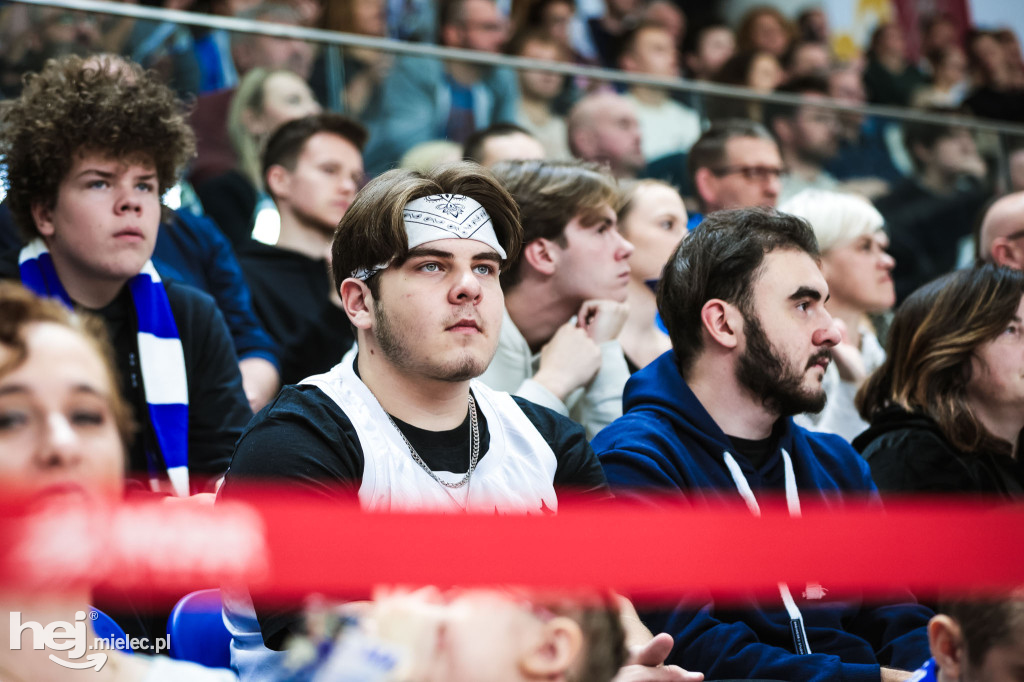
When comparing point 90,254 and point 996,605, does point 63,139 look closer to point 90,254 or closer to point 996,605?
point 90,254

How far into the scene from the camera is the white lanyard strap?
8.88 feet

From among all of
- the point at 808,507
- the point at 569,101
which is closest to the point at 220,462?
the point at 808,507

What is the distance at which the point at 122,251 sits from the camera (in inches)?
125

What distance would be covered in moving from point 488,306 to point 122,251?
1.19 m

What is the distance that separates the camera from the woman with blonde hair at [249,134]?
424cm

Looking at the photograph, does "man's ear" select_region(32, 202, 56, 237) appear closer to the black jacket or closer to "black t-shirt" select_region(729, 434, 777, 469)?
"black t-shirt" select_region(729, 434, 777, 469)

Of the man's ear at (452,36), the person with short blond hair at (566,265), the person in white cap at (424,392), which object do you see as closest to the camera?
the person in white cap at (424,392)

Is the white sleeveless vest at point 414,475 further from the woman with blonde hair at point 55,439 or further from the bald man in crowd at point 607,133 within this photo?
the bald man in crowd at point 607,133

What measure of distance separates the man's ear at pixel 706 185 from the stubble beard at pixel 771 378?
6.71ft

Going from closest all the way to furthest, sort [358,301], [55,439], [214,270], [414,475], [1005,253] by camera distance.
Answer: [55,439] < [414,475] < [358,301] < [214,270] < [1005,253]

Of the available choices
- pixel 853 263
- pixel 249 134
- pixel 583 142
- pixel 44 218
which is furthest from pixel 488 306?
pixel 583 142

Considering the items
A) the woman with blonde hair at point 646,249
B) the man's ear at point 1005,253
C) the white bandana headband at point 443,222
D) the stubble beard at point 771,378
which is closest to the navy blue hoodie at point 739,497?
the stubble beard at point 771,378

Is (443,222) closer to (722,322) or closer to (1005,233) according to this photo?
(722,322)

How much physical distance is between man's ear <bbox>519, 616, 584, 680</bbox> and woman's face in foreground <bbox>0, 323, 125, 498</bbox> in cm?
60
